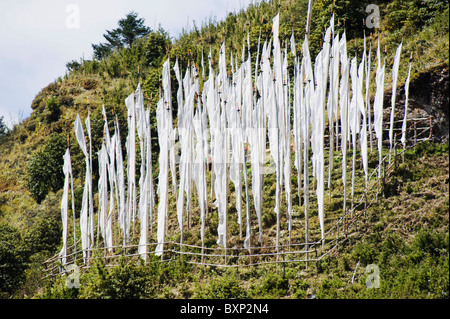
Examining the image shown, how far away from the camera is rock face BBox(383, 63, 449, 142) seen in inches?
657

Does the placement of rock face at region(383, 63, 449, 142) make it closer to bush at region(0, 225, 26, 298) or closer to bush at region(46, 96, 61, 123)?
bush at region(0, 225, 26, 298)

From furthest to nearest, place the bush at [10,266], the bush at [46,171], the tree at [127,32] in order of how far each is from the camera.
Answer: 1. the tree at [127,32]
2. the bush at [46,171]
3. the bush at [10,266]

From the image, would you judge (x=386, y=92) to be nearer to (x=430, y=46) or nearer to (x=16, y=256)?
(x=430, y=46)

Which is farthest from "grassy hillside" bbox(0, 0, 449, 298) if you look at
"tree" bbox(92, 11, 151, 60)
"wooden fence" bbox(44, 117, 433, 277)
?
"tree" bbox(92, 11, 151, 60)

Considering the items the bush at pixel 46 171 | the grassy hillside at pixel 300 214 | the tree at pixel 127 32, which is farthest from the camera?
the tree at pixel 127 32

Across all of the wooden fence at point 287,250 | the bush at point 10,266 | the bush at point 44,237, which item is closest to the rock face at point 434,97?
the wooden fence at point 287,250

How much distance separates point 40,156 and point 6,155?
37.1 feet

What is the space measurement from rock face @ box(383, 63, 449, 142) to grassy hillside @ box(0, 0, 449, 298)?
9cm

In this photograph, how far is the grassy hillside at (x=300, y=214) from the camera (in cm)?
1225

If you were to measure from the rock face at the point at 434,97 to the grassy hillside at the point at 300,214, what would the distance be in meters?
0.09

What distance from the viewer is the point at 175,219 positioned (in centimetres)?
1950

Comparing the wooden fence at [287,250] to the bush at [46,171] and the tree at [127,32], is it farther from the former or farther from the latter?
the tree at [127,32]

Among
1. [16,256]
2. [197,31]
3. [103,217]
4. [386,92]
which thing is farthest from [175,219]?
[197,31]
